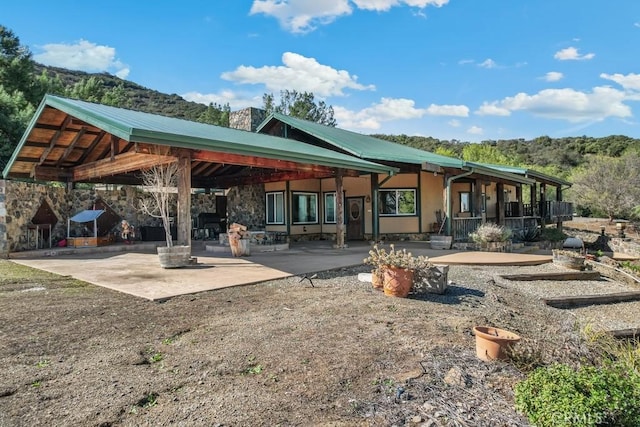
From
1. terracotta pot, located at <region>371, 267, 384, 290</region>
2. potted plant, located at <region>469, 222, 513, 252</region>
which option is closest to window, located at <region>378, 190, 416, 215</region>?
potted plant, located at <region>469, 222, 513, 252</region>

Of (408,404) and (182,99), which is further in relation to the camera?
(182,99)

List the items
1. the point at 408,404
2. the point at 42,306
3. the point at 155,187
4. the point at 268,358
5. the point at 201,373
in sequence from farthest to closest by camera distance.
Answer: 1. the point at 155,187
2. the point at 42,306
3. the point at 268,358
4. the point at 201,373
5. the point at 408,404

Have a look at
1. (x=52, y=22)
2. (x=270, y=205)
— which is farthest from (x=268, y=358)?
(x=52, y=22)

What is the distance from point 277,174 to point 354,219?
13.0 feet

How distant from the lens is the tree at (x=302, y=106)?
125 feet

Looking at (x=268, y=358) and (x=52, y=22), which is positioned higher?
(x=52, y=22)

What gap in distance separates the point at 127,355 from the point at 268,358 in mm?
1225

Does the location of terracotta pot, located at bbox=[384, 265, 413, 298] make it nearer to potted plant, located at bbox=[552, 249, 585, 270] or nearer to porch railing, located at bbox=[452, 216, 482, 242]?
potted plant, located at bbox=[552, 249, 585, 270]

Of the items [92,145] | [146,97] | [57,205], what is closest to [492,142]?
[146,97]

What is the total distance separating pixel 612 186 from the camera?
28.8 meters

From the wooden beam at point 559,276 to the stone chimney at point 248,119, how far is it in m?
11.8

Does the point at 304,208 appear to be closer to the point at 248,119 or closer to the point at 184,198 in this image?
the point at 248,119

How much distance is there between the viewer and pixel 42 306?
504 cm

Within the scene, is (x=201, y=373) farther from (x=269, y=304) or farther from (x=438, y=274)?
(x=438, y=274)
